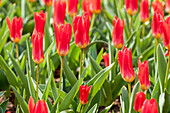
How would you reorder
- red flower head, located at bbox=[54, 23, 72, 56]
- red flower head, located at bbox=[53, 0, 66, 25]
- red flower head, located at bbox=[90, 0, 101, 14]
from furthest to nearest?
red flower head, located at bbox=[90, 0, 101, 14] → red flower head, located at bbox=[53, 0, 66, 25] → red flower head, located at bbox=[54, 23, 72, 56]

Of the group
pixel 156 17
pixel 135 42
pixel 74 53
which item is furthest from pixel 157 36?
pixel 74 53

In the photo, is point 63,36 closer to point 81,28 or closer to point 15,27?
point 81,28

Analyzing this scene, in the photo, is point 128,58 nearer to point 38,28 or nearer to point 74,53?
point 38,28

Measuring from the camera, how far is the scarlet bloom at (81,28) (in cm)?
180

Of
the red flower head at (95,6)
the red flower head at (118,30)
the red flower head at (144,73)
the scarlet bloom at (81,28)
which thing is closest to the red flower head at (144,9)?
the red flower head at (95,6)

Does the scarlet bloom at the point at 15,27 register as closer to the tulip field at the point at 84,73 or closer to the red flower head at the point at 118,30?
the tulip field at the point at 84,73

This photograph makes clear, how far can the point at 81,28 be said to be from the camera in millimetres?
1817

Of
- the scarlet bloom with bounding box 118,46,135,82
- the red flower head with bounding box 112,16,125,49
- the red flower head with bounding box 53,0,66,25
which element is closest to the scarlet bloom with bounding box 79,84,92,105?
the scarlet bloom with bounding box 118,46,135,82

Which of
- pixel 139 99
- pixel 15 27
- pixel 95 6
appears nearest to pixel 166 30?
pixel 139 99

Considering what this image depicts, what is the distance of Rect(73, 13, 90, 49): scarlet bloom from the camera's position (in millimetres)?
1802

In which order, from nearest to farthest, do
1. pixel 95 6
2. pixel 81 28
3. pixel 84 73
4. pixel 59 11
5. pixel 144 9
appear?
pixel 81 28 → pixel 84 73 → pixel 59 11 → pixel 144 9 → pixel 95 6

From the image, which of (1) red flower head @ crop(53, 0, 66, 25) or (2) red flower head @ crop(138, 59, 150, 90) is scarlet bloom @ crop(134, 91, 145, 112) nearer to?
(2) red flower head @ crop(138, 59, 150, 90)

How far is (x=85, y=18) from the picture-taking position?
1812 millimetres

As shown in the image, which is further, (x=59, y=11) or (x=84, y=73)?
(x=59, y=11)
